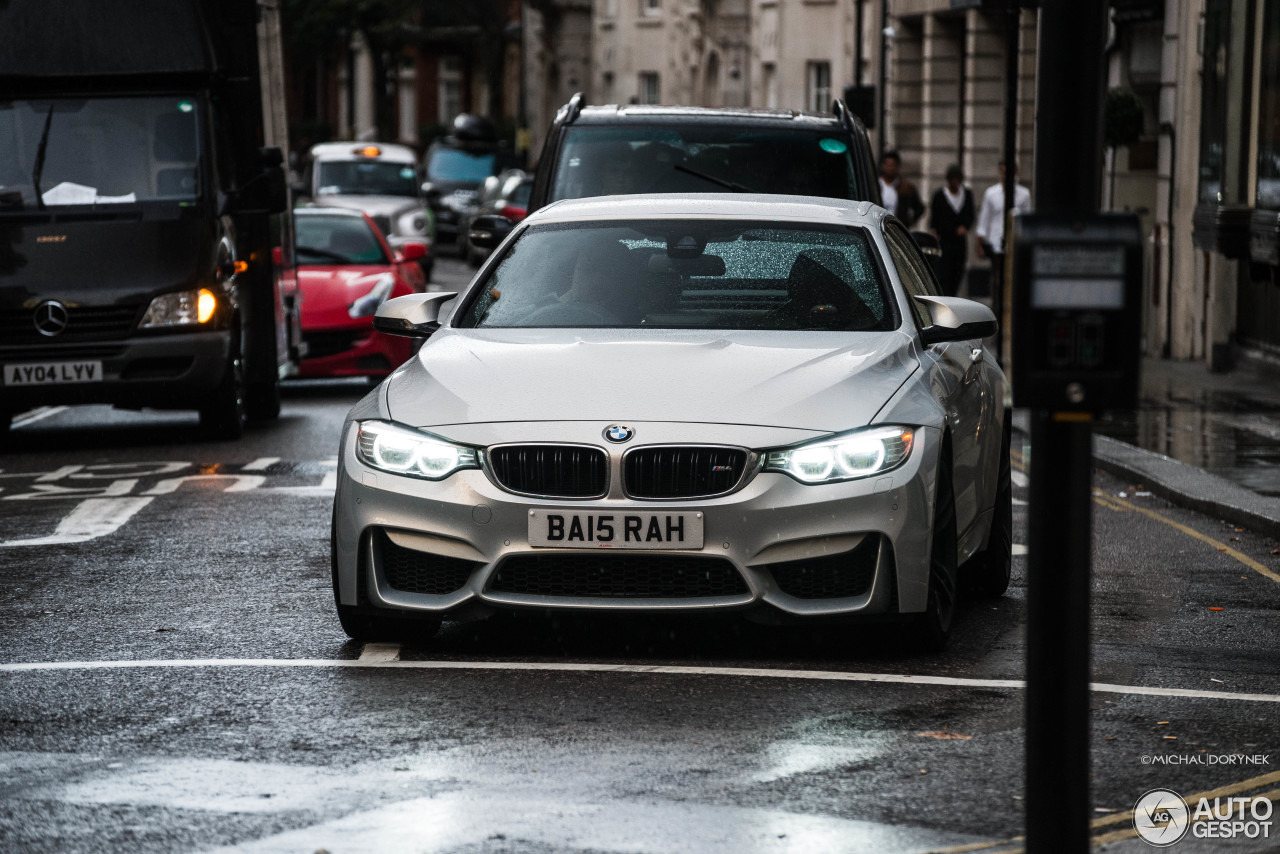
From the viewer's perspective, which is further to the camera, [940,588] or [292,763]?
[940,588]

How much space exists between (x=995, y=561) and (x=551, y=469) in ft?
8.01

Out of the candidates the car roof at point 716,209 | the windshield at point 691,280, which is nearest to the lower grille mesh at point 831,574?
the windshield at point 691,280

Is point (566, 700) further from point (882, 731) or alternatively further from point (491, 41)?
point (491, 41)

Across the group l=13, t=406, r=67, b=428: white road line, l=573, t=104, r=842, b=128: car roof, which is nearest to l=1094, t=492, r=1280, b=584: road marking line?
l=573, t=104, r=842, b=128: car roof

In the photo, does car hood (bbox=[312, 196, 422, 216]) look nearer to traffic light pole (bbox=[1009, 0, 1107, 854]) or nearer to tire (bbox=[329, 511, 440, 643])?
tire (bbox=[329, 511, 440, 643])

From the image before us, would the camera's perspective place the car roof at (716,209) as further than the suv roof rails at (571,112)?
No

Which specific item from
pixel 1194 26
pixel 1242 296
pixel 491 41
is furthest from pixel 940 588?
pixel 491 41

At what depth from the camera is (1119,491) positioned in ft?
40.9

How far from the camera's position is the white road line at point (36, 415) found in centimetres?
1634

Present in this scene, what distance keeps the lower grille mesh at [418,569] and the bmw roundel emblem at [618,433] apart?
601 millimetres

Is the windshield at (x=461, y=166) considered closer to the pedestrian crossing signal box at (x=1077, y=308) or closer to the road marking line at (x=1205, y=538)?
the road marking line at (x=1205, y=538)

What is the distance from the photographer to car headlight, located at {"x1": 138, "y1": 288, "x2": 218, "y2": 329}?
1386 cm

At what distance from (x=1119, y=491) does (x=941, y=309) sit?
5.00 metres

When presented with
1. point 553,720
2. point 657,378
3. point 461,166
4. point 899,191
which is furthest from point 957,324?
point 461,166
